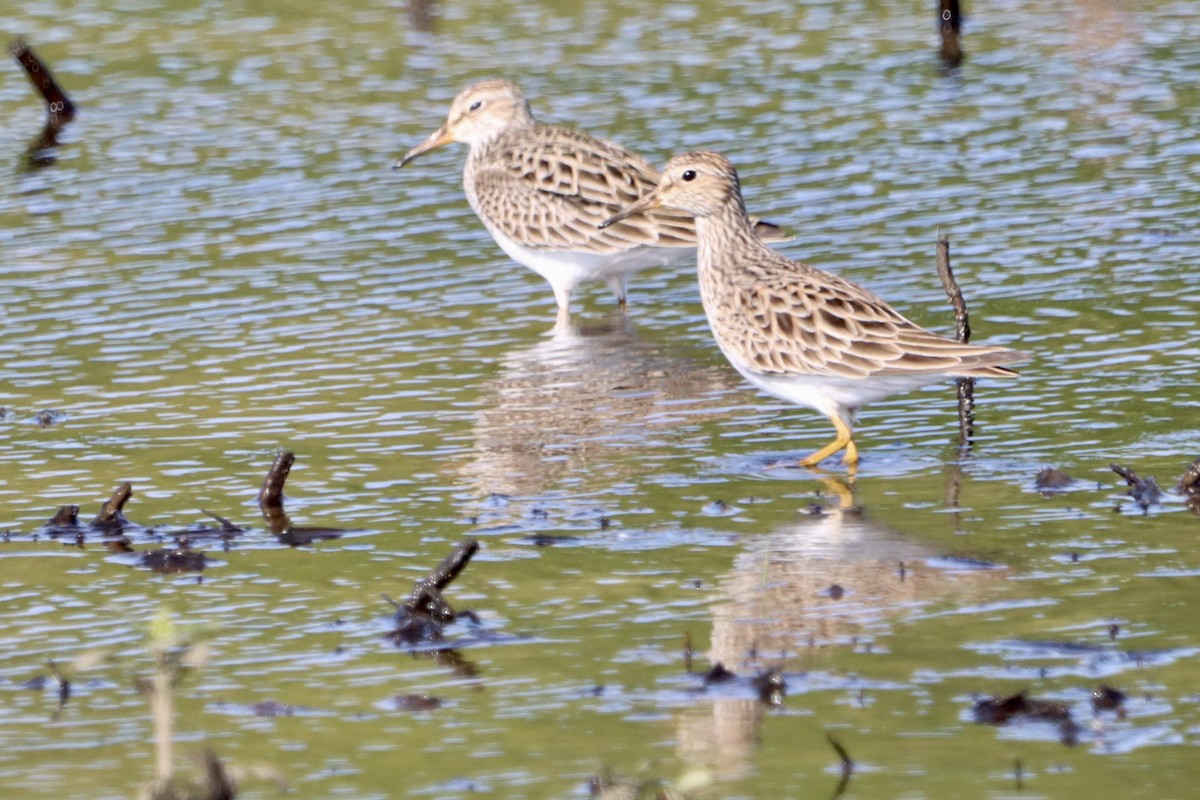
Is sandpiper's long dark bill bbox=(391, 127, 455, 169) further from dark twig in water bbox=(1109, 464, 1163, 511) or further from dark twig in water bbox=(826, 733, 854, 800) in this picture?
dark twig in water bbox=(826, 733, 854, 800)

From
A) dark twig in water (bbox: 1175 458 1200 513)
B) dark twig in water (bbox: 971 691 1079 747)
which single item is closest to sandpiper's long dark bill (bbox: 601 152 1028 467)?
dark twig in water (bbox: 1175 458 1200 513)

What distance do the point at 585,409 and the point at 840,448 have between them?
2.05 metres

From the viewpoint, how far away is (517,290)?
1552 cm

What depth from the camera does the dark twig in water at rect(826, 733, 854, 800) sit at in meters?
6.39

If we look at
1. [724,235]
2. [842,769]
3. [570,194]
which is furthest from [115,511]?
[570,194]

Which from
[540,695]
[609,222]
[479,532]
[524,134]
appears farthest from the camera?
[524,134]

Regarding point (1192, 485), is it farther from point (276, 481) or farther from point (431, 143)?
point (431, 143)

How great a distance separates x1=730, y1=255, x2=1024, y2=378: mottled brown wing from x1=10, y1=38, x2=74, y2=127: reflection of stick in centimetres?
1173

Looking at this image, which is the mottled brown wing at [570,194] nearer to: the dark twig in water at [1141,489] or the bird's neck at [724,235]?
the bird's neck at [724,235]

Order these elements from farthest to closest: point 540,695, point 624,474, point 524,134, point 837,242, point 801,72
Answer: point 801,72 < point 524,134 < point 837,242 < point 624,474 < point 540,695

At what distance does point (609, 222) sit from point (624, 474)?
2.77 meters

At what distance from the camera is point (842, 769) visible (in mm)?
6543

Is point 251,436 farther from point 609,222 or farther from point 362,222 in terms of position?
point 362,222

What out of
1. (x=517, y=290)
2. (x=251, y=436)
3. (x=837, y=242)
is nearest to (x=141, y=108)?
(x=517, y=290)
